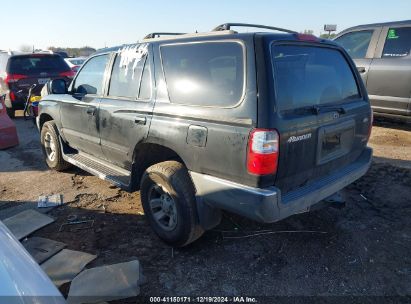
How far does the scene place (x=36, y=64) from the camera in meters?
9.23

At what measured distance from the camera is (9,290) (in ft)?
4.79

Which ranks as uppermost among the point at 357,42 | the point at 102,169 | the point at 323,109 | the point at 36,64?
the point at 323,109

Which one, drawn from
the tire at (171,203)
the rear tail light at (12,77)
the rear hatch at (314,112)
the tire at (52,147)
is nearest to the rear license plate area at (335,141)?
the rear hatch at (314,112)

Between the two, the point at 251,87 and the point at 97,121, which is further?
the point at 97,121

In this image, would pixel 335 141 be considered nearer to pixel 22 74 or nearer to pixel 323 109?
pixel 323 109

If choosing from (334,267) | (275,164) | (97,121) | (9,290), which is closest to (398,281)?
(334,267)

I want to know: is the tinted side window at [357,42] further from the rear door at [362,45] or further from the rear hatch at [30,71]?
the rear hatch at [30,71]

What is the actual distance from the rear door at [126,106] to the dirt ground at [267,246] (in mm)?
761

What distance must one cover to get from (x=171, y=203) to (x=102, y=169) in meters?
1.35

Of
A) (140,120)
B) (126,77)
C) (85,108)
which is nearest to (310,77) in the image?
(140,120)

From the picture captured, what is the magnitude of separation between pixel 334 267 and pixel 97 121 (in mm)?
2886

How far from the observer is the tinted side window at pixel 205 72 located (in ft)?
8.23

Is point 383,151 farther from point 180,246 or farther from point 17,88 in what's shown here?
point 17,88

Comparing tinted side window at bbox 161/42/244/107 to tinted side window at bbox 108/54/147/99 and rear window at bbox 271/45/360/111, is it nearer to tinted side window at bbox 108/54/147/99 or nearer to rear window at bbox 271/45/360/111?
rear window at bbox 271/45/360/111
